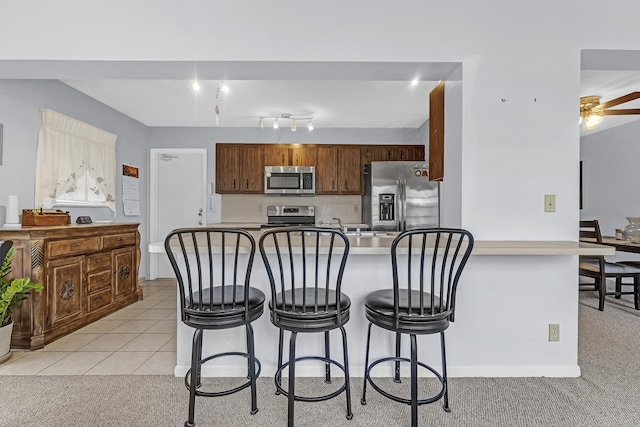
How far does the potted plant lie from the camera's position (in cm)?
228

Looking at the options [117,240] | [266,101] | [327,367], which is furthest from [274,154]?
[327,367]

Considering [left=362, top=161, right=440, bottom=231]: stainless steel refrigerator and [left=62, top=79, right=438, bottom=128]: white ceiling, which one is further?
[left=362, top=161, right=440, bottom=231]: stainless steel refrigerator

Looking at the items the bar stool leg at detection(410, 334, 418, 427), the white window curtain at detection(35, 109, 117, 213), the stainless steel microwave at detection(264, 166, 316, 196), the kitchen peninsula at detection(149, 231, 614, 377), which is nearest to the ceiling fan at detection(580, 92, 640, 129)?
the kitchen peninsula at detection(149, 231, 614, 377)

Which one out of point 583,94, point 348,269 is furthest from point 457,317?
point 583,94

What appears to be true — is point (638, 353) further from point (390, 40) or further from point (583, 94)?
point (390, 40)

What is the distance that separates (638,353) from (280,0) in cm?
354

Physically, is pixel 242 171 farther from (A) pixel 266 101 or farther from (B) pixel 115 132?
(B) pixel 115 132

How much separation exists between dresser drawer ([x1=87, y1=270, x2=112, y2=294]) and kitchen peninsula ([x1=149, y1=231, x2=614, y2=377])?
159 centimetres

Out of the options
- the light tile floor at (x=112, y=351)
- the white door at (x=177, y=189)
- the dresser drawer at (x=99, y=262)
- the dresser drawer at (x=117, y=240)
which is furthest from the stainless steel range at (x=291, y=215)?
the dresser drawer at (x=99, y=262)

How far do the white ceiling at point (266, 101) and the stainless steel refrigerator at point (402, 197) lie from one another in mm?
742

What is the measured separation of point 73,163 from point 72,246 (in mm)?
1197

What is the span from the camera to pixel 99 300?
3.22m

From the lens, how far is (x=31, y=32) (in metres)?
2.05

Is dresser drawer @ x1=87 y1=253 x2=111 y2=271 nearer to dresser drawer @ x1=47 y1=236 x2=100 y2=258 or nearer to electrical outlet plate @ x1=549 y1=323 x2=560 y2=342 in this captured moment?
dresser drawer @ x1=47 y1=236 x2=100 y2=258
